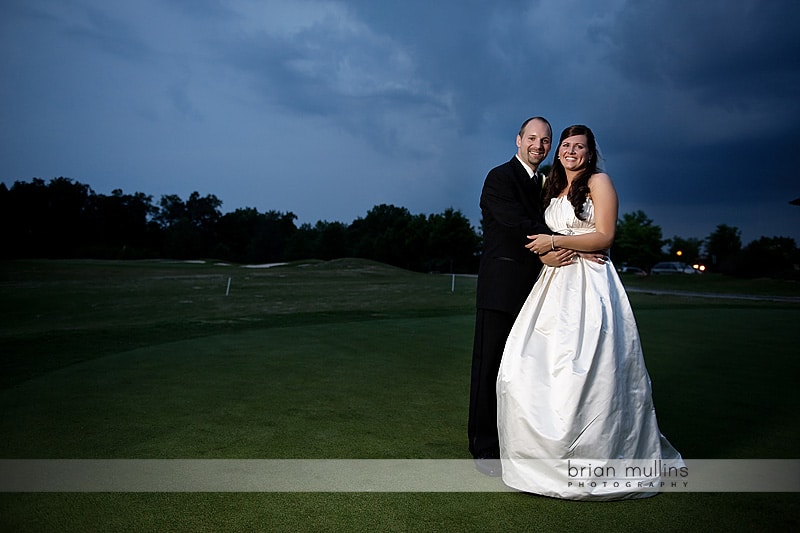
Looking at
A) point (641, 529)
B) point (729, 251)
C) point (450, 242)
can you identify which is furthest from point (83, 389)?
point (729, 251)

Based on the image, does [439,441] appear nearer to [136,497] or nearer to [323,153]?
[136,497]

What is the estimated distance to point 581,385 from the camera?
3.02 meters

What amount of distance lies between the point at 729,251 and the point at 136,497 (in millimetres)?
85692

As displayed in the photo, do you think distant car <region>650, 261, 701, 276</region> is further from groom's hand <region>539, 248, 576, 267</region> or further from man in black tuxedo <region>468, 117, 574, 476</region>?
groom's hand <region>539, 248, 576, 267</region>

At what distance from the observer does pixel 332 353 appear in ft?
Answer: 25.0

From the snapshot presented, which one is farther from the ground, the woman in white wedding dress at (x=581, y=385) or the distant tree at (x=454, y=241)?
the distant tree at (x=454, y=241)

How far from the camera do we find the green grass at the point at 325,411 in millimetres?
2666

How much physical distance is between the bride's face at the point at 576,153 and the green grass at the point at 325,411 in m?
1.98

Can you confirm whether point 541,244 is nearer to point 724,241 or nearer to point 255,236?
point 255,236

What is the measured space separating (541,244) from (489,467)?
140 centimetres

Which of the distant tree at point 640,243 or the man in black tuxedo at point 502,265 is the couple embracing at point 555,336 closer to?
the man in black tuxedo at point 502,265

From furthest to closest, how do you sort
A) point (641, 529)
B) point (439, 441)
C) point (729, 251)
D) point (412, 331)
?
point (729, 251), point (412, 331), point (439, 441), point (641, 529)

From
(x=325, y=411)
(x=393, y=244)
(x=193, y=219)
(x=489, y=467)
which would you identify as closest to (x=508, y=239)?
(x=489, y=467)

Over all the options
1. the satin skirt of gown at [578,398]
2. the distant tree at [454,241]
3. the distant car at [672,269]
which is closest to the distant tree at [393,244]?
the distant tree at [454,241]
